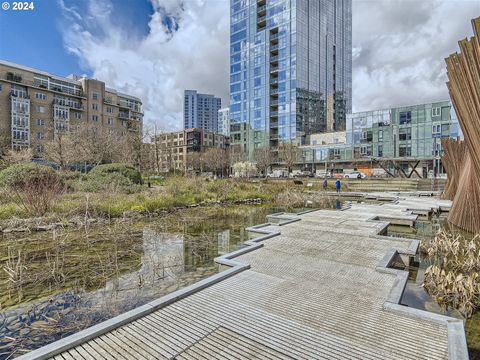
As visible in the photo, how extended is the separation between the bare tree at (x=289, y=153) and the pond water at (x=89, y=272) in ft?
133

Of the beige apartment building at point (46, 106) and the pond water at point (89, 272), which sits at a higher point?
the beige apartment building at point (46, 106)

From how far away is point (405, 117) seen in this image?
4491 cm

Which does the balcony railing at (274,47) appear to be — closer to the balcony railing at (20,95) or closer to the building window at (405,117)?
the building window at (405,117)

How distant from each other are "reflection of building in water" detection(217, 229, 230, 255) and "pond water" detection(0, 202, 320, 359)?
0.03m

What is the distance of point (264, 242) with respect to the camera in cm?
735

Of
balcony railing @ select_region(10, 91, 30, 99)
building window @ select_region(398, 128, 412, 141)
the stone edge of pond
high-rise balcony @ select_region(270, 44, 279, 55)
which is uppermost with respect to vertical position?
high-rise balcony @ select_region(270, 44, 279, 55)

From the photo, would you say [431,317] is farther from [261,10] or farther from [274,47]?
[261,10]

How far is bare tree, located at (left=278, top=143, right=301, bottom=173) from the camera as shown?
164ft

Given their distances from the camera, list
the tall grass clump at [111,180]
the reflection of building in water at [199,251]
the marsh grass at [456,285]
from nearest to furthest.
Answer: the marsh grass at [456,285] → the reflection of building in water at [199,251] → the tall grass clump at [111,180]

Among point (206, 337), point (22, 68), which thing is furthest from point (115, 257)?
point (22, 68)

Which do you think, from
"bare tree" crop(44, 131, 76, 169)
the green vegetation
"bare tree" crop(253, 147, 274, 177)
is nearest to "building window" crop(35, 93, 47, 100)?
"bare tree" crop(44, 131, 76, 169)

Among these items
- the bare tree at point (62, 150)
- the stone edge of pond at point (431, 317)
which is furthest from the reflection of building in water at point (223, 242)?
the bare tree at point (62, 150)

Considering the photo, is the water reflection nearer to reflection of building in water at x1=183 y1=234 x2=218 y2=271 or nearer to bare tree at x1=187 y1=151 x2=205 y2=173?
reflection of building in water at x1=183 y1=234 x2=218 y2=271

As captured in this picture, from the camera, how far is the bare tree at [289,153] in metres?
50.1
